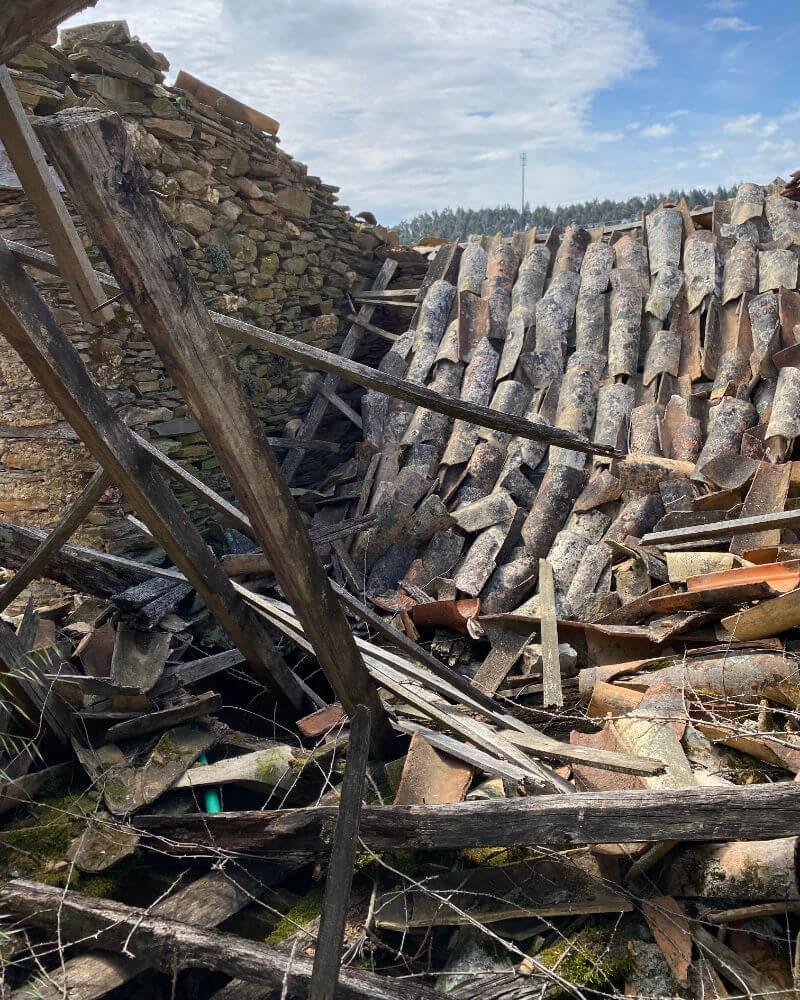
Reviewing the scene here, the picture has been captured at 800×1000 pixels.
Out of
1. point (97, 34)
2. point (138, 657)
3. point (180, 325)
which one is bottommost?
point (138, 657)

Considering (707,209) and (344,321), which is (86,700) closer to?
(344,321)

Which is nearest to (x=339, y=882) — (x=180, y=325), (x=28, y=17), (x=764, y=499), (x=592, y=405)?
(x=180, y=325)

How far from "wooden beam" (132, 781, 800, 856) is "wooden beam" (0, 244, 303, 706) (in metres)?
0.85

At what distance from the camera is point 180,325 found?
77.7 inches

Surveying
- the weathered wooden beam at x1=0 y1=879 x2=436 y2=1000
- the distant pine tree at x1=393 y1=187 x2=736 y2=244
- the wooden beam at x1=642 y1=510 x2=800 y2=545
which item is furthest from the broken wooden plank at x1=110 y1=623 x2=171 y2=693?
the distant pine tree at x1=393 y1=187 x2=736 y2=244

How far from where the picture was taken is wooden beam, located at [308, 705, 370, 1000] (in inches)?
88.5

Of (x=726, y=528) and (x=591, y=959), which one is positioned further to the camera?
(x=726, y=528)

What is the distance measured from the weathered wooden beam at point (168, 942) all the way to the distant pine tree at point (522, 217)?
21234mm

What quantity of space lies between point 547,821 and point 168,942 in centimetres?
127

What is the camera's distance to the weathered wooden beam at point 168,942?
231 cm

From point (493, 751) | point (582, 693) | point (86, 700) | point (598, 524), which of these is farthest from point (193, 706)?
point (598, 524)

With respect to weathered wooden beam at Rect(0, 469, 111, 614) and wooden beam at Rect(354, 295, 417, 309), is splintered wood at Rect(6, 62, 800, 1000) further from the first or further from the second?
wooden beam at Rect(354, 295, 417, 309)

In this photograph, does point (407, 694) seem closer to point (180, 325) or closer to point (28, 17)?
point (180, 325)

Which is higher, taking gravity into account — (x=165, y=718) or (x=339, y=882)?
(x=165, y=718)
